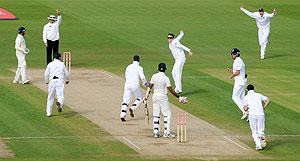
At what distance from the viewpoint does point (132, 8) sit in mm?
73812

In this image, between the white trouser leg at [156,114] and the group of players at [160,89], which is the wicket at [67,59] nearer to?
the group of players at [160,89]

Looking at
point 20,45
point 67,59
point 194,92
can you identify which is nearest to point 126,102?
point 194,92

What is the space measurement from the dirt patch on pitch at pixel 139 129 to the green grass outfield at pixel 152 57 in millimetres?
623

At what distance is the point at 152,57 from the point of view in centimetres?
5469

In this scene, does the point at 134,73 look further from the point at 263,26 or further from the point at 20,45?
the point at 263,26

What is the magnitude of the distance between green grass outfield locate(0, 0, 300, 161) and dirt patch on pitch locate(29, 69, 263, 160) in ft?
2.04

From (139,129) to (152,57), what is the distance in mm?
17487

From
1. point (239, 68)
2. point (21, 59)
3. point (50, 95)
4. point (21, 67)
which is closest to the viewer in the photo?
point (50, 95)

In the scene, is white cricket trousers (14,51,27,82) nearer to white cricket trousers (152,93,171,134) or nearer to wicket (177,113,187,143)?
wicket (177,113,187,143)

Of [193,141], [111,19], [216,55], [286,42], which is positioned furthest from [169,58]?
[193,141]

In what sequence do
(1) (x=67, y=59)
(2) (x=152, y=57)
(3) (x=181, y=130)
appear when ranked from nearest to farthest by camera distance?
(3) (x=181, y=130) → (1) (x=67, y=59) → (2) (x=152, y=57)

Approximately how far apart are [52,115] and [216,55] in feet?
59.4

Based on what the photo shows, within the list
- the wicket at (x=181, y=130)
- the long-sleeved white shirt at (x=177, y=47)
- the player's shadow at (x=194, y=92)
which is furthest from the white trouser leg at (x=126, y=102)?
the player's shadow at (x=194, y=92)

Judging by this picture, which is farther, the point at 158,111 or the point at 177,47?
the point at 177,47
